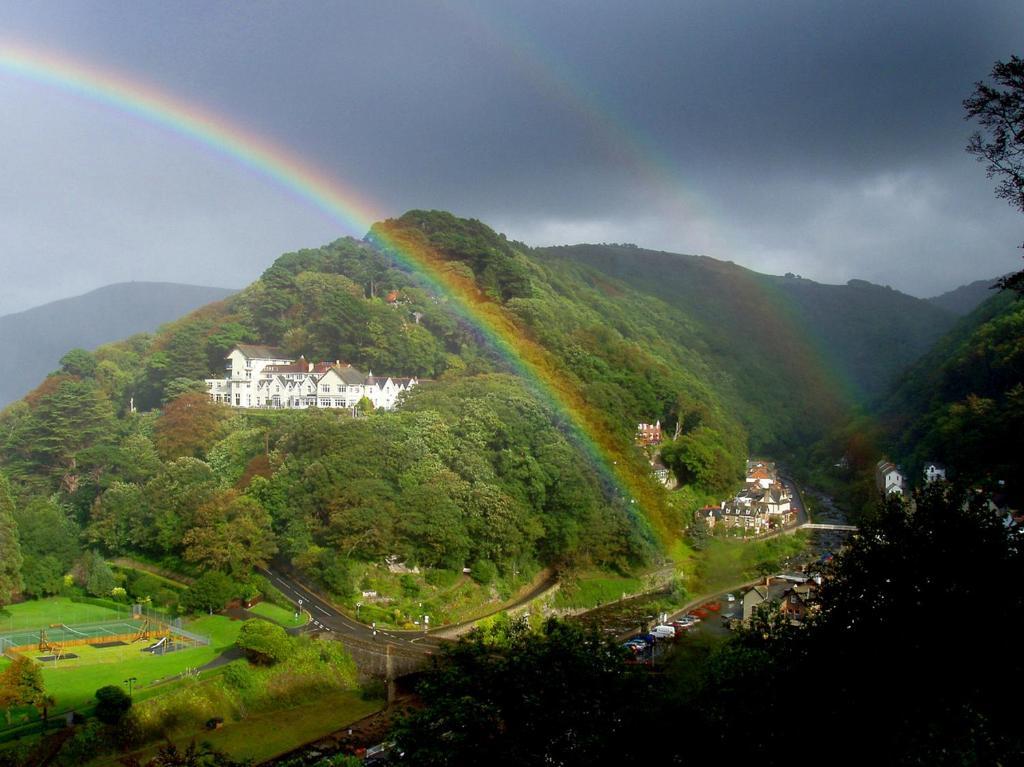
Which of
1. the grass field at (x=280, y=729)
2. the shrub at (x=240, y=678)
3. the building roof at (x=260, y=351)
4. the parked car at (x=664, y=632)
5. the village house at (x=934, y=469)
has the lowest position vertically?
the parked car at (x=664, y=632)

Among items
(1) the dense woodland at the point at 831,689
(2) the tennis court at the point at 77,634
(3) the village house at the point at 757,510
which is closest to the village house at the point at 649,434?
(3) the village house at the point at 757,510

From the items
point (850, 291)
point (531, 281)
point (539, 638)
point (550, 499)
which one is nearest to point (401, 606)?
point (550, 499)

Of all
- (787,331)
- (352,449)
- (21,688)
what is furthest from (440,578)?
(787,331)

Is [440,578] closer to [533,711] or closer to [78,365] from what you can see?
[533,711]

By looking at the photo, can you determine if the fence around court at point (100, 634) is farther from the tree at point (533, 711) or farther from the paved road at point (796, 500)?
the paved road at point (796, 500)

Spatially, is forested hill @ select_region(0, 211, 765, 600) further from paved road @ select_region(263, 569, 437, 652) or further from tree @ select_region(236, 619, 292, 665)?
tree @ select_region(236, 619, 292, 665)

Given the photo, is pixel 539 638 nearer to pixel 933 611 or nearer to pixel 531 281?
pixel 933 611

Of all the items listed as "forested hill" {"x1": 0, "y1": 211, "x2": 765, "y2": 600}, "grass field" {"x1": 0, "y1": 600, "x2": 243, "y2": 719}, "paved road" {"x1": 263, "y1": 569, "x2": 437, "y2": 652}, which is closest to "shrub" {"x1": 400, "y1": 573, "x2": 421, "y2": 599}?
"forested hill" {"x1": 0, "y1": 211, "x2": 765, "y2": 600}
